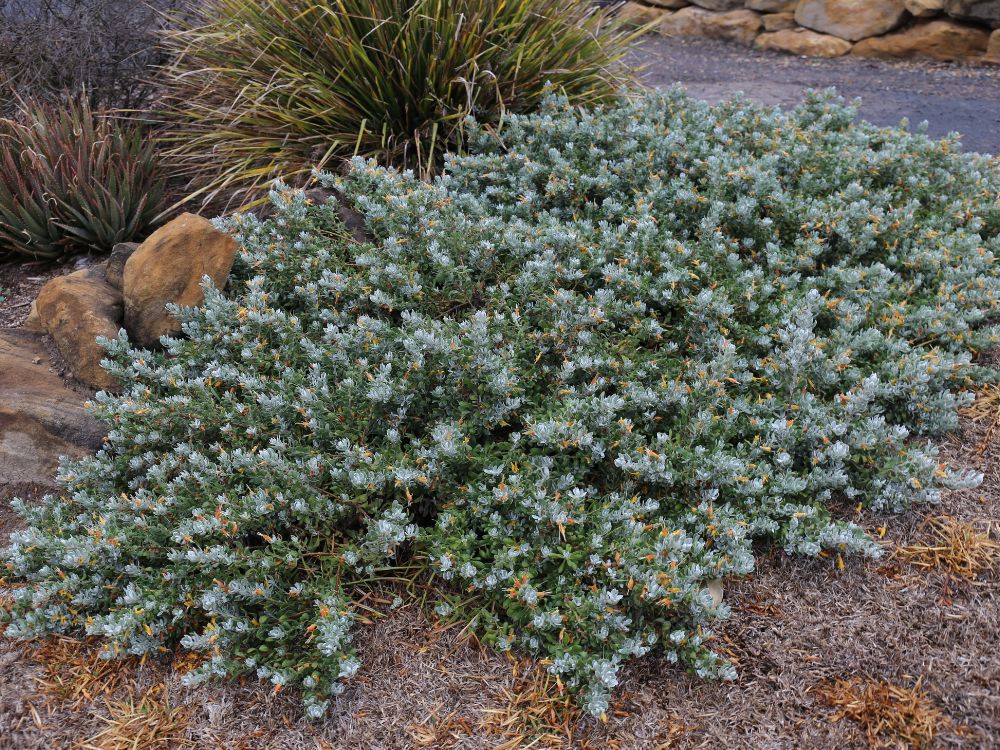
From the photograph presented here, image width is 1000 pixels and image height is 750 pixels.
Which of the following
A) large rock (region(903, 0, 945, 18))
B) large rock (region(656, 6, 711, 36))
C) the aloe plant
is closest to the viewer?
the aloe plant

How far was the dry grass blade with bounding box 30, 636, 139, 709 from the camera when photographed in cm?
241

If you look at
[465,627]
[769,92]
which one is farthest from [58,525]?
[769,92]

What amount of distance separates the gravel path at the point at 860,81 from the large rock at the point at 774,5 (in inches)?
21.9

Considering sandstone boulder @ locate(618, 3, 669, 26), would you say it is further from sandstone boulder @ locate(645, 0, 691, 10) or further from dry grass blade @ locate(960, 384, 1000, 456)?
dry grass blade @ locate(960, 384, 1000, 456)

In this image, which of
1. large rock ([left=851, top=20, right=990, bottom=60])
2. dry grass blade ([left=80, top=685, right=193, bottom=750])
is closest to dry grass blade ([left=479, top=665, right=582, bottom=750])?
dry grass blade ([left=80, top=685, right=193, bottom=750])

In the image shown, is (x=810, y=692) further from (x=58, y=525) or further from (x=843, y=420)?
(x=58, y=525)

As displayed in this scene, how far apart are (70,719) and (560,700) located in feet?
4.83

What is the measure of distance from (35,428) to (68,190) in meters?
1.68

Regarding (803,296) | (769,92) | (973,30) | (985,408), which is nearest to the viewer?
(985,408)

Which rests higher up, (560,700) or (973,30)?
(973,30)

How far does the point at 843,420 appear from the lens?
282 centimetres

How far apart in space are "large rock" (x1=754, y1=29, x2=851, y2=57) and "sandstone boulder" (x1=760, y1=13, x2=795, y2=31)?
8 centimetres

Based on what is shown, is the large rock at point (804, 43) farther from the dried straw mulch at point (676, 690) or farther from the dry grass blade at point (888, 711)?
the dry grass blade at point (888, 711)

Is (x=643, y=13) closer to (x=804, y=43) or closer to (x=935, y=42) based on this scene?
(x=804, y=43)
